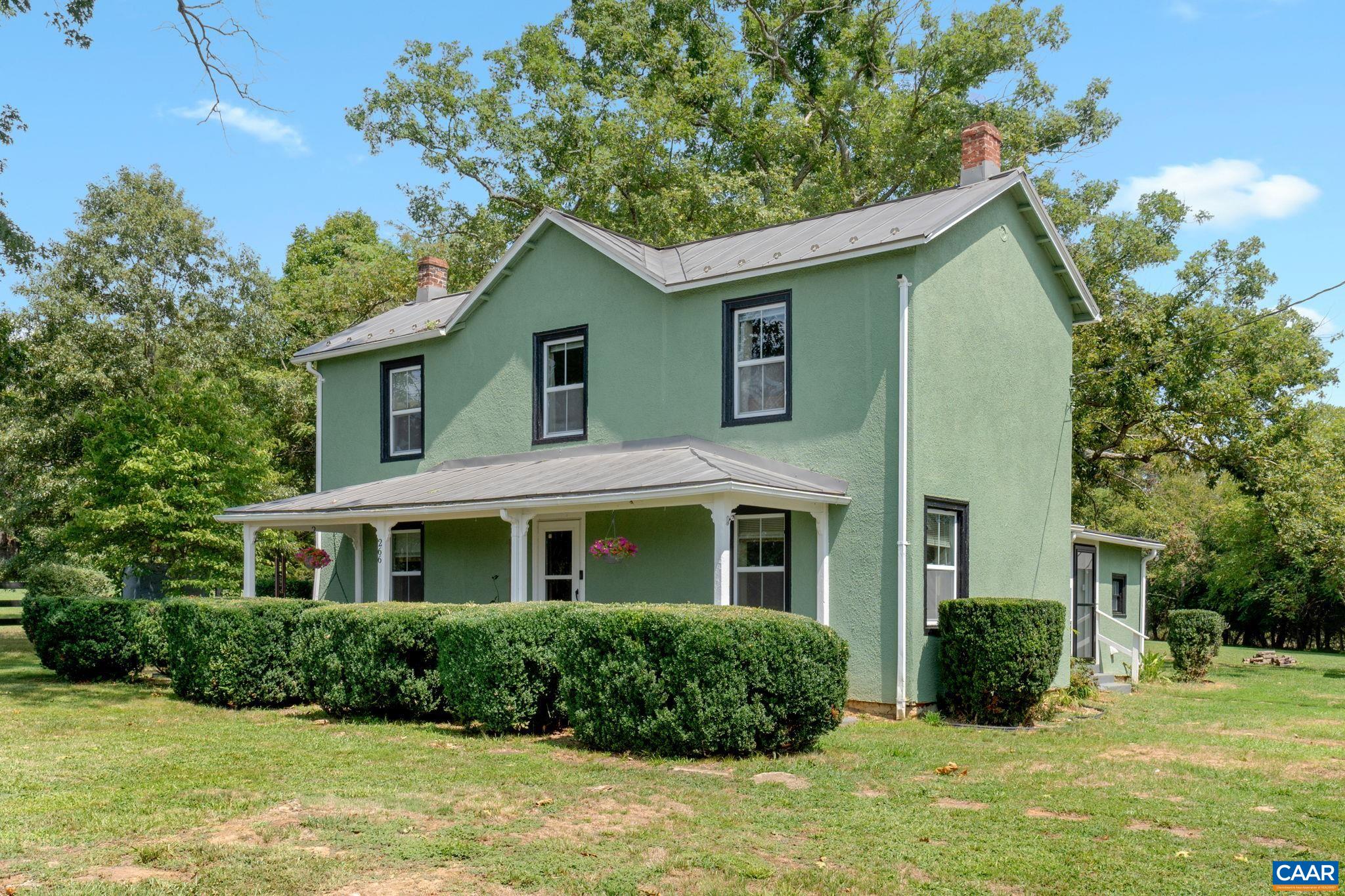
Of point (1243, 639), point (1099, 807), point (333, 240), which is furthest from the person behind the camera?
point (333, 240)

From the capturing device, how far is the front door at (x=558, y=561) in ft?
51.8

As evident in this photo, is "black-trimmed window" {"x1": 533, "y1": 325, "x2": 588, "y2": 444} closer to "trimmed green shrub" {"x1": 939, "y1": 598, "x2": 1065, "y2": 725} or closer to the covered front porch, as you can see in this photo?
the covered front porch

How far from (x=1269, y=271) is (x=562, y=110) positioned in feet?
56.0

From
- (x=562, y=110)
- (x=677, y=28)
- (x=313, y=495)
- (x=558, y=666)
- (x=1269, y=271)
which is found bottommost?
(x=558, y=666)

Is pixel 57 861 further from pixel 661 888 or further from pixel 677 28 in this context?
pixel 677 28

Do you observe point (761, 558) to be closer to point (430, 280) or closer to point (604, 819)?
point (604, 819)

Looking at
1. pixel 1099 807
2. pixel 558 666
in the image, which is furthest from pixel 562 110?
pixel 1099 807

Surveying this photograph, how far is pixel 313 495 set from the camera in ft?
60.1

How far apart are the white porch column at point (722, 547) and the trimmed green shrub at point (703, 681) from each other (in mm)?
2276

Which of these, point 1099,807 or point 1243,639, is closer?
point 1099,807

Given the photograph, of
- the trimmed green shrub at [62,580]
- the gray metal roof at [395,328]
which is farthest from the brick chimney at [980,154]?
the trimmed green shrub at [62,580]

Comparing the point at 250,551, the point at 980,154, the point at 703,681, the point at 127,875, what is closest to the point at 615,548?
the point at 703,681

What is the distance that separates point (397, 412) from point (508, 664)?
31.9ft

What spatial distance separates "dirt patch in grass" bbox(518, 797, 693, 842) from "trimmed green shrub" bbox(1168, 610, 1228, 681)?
15.9 meters
